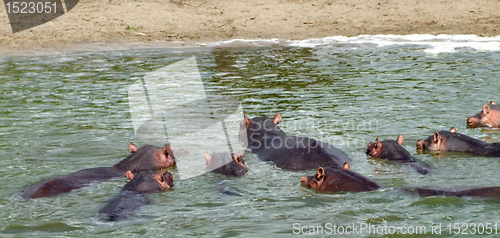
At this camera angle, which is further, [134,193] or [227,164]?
[227,164]

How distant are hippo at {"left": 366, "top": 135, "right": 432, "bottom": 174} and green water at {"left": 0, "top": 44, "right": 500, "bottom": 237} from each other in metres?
0.11

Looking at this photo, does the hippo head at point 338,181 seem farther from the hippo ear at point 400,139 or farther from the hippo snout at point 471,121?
the hippo snout at point 471,121

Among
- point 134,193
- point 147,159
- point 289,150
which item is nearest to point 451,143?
point 289,150

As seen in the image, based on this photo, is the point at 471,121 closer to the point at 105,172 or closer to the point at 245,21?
the point at 105,172

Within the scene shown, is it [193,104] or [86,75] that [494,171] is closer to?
[193,104]

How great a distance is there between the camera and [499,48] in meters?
13.6

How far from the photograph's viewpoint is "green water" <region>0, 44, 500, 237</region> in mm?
5168

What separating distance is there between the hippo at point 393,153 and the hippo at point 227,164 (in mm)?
1447

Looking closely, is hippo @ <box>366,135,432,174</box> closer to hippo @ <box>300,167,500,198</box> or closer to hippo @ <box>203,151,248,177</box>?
hippo @ <box>300,167,500,198</box>

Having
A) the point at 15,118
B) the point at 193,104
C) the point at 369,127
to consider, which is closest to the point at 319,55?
the point at 193,104

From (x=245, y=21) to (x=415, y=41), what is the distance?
442cm

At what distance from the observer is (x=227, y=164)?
21.6 feet

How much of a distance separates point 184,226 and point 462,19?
42.2ft

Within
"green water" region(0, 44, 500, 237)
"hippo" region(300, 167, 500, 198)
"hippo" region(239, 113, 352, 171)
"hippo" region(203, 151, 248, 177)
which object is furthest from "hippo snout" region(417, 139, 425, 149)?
"hippo" region(203, 151, 248, 177)
